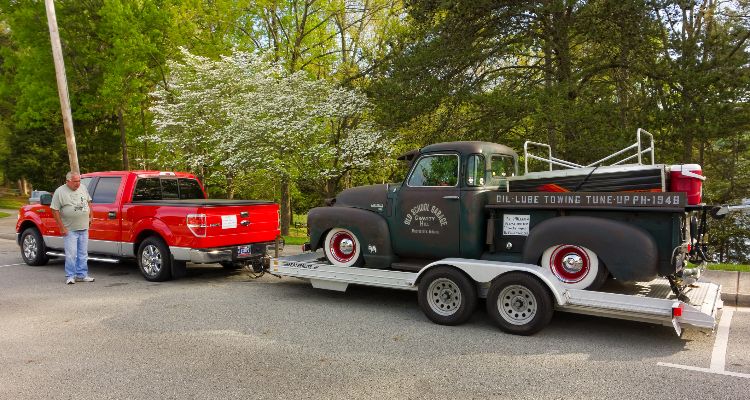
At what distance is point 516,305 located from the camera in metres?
5.68

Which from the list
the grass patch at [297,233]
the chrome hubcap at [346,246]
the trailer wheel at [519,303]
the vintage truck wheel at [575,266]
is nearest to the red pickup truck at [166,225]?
the chrome hubcap at [346,246]

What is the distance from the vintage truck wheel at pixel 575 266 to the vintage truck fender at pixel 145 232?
5960mm

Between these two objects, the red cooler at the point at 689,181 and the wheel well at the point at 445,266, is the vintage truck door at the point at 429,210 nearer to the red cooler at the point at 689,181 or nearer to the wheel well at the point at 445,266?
the wheel well at the point at 445,266

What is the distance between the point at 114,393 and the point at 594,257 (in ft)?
16.2

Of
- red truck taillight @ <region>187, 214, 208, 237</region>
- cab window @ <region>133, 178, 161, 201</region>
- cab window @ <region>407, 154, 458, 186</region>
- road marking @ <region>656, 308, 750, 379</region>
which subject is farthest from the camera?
cab window @ <region>133, 178, 161, 201</region>

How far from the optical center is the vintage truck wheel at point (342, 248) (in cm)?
727

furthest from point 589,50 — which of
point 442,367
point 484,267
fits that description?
point 442,367

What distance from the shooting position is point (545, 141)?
43.3 feet

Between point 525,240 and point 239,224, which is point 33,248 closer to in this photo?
point 239,224

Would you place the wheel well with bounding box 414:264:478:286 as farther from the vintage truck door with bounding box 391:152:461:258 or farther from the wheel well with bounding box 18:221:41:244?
the wheel well with bounding box 18:221:41:244

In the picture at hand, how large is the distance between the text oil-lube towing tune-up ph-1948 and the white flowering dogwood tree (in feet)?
28.1

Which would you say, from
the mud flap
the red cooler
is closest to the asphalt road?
the mud flap

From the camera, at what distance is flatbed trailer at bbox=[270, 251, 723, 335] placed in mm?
5090

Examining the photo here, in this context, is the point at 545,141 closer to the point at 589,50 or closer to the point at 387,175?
the point at 589,50
